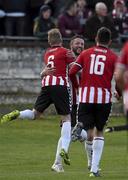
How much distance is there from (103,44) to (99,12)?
1096cm

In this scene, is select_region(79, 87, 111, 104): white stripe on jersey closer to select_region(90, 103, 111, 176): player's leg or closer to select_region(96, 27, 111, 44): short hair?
select_region(90, 103, 111, 176): player's leg

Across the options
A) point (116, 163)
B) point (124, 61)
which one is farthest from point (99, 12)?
point (124, 61)

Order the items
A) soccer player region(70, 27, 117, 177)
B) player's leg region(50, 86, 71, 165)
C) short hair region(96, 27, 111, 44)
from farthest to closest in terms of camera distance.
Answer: player's leg region(50, 86, 71, 165) → soccer player region(70, 27, 117, 177) → short hair region(96, 27, 111, 44)

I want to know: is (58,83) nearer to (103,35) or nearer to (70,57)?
(70,57)

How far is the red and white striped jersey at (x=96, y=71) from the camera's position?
1569 cm

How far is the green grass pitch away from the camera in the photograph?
15.8m

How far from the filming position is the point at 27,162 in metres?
18.2

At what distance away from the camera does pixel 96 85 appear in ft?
51.8

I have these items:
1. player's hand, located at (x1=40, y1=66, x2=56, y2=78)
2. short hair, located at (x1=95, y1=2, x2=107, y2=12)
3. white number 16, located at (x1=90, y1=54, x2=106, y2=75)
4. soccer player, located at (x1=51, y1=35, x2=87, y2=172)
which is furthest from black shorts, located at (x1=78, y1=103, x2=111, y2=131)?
short hair, located at (x1=95, y1=2, x2=107, y2=12)

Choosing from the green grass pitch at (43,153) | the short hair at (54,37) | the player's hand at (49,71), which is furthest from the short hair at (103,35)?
the green grass pitch at (43,153)

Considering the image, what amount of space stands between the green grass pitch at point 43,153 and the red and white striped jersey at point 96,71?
1.27 m

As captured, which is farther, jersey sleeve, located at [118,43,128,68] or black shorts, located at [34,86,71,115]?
black shorts, located at [34,86,71,115]

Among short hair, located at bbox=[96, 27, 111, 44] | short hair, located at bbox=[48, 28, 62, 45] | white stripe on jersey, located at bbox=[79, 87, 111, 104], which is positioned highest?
short hair, located at bbox=[96, 27, 111, 44]

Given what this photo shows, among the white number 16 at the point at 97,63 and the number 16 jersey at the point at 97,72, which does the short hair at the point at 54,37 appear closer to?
the number 16 jersey at the point at 97,72
